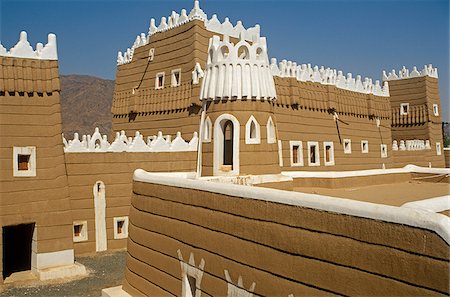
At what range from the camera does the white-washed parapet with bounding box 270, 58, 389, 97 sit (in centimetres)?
2395

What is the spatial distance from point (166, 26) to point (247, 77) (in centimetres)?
1324

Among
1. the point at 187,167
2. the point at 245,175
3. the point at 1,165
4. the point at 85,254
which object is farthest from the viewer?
the point at 187,167

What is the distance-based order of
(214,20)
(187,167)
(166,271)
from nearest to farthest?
(166,271)
(187,167)
(214,20)

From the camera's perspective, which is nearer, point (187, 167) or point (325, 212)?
point (325, 212)

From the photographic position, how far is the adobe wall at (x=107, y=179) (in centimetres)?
1891

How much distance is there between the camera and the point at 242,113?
46.2ft

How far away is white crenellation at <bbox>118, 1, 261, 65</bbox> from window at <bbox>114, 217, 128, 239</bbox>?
11211 mm

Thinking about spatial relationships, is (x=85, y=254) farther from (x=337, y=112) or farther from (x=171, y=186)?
(x=337, y=112)

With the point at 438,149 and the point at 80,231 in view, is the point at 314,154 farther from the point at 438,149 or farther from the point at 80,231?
the point at 438,149

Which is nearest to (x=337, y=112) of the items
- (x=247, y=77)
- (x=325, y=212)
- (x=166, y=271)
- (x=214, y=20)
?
(x=214, y=20)

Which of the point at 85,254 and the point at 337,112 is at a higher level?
the point at 337,112

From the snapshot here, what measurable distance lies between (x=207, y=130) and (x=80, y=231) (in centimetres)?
832

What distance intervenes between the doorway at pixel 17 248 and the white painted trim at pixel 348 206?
10916mm

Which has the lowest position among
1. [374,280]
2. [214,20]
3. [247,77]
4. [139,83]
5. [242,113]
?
[374,280]
